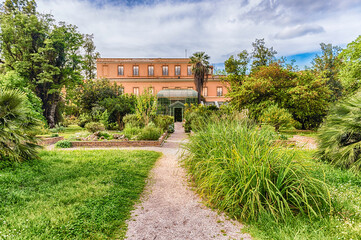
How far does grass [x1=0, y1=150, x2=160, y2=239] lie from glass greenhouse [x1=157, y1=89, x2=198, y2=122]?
23.9 metres

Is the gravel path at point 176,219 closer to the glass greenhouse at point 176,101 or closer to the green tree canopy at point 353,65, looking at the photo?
the green tree canopy at point 353,65

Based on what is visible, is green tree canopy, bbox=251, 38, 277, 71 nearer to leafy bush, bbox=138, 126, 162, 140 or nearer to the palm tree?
the palm tree

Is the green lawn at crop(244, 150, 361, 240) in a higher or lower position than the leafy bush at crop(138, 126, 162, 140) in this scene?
lower

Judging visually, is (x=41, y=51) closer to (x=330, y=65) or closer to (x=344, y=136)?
(x=344, y=136)

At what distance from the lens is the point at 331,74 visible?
23922 millimetres

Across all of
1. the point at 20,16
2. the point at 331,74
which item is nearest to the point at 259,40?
the point at 331,74

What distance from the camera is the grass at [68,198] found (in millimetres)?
2605

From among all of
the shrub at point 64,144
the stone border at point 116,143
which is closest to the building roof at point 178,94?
the stone border at point 116,143

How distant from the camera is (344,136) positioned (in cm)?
519

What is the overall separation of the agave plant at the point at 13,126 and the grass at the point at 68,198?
35cm

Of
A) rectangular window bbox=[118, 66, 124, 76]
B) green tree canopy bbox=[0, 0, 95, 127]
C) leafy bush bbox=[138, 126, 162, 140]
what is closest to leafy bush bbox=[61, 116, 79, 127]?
green tree canopy bbox=[0, 0, 95, 127]

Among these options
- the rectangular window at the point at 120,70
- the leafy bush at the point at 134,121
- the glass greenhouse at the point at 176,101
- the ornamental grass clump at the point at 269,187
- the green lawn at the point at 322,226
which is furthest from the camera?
the rectangular window at the point at 120,70

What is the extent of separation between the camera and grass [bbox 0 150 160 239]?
2.61 meters

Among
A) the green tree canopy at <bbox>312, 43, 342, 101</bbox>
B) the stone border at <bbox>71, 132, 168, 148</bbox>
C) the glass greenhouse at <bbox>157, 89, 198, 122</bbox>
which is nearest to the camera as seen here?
the stone border at <bbox>71, 132, 168, 148</bbox>
